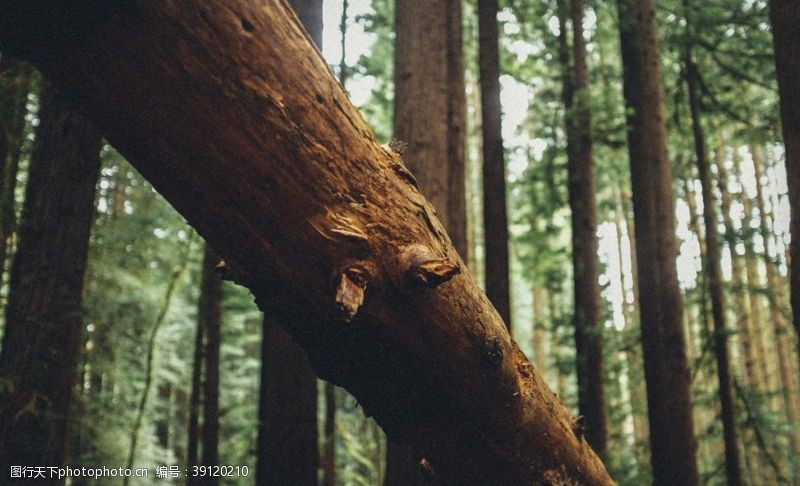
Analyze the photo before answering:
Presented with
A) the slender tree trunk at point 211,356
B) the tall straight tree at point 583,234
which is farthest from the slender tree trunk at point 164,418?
the tall straight tree at point 583,234

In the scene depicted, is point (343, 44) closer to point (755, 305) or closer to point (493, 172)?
point (493, 172)

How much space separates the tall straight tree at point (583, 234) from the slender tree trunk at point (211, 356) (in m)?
6.33

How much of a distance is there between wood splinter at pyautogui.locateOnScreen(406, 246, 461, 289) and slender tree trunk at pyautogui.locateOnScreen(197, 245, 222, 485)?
828 centimetres

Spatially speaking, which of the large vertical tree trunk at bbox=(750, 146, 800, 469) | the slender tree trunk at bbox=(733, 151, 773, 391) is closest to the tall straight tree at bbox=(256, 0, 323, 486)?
the slender tree trunk at bbox=(733, 151, 773, 391)

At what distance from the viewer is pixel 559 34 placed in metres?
11.0

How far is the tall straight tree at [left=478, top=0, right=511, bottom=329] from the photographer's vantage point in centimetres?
746

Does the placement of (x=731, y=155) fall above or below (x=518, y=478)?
above

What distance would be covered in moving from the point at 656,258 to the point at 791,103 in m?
4.85

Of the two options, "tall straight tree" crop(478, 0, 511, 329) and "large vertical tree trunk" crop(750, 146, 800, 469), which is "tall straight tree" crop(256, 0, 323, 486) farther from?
"large vertical tree trunk" crop(750, 146, 800, 469)

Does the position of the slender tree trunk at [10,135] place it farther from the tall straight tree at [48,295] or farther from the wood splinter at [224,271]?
the wood splinter at [224,271]

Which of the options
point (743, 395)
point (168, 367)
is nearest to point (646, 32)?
point (743, 395)

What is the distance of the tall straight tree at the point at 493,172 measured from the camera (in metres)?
7.46

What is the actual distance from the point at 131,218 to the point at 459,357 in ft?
28.7

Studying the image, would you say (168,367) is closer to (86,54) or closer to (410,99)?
(410,99)
